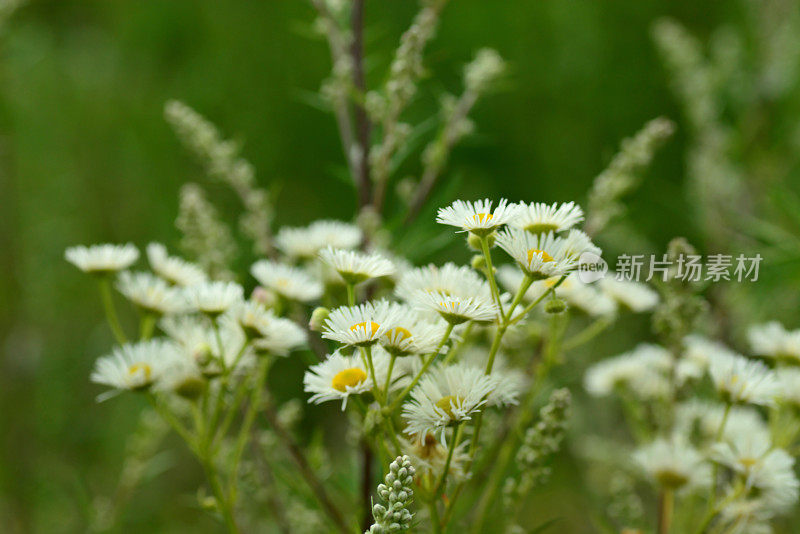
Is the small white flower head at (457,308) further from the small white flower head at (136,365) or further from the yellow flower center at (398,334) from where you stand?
the small white flower head at (136,365)

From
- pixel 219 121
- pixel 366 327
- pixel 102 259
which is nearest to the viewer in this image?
pixel 366 327

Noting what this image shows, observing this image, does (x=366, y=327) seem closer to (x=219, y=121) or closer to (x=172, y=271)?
(x=172, y=271)

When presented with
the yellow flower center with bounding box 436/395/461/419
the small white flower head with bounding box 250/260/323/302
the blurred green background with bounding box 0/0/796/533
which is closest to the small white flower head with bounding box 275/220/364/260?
the small white flower head with bounding box 250/260/323/302

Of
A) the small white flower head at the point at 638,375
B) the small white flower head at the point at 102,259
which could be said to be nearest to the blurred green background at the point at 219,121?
the small white flower head at the point at 638,375

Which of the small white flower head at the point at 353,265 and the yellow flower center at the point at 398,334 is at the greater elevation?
the small white flower head at the point at 353,265

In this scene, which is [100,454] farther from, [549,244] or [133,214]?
[549,244]

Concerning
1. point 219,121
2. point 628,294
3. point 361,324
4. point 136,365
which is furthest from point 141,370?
point 219,121
